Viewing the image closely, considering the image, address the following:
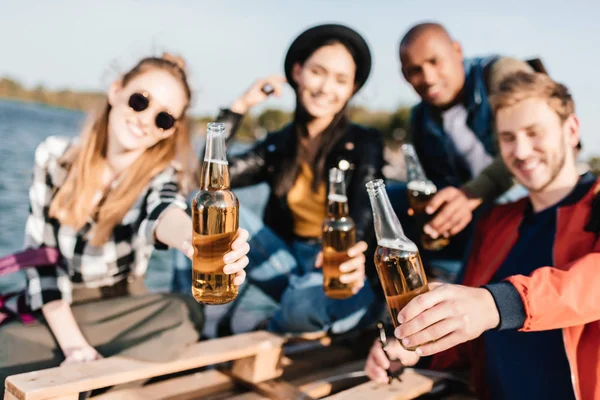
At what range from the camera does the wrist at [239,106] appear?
3.77 m

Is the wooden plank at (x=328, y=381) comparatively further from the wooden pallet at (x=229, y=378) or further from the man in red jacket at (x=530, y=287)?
the man in red jacket at (x=530, y=287)

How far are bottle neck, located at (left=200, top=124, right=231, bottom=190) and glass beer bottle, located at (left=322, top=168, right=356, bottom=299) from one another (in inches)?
38.9

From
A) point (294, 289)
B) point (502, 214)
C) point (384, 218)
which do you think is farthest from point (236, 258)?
point (502, 214)

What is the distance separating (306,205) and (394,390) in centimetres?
145

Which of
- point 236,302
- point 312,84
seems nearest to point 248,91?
point 312,84

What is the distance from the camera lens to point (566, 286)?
1835 millimetres

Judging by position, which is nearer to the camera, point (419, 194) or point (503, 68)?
point (419, 194)

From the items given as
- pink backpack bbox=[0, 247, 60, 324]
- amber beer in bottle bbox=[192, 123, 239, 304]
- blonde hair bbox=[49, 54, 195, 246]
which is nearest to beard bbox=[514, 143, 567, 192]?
amber beer in bottle bbox=[192, 123, 239, 304]

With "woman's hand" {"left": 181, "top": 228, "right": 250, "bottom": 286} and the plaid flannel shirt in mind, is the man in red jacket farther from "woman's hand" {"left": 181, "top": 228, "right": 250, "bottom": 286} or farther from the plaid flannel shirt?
the plaid flannel shirt

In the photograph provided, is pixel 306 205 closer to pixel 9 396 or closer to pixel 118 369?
pixel 118 369

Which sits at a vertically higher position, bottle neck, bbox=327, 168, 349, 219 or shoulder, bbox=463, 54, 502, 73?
shoulder, bbox=463, 54, 502, 73

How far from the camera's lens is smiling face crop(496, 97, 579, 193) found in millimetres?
2451

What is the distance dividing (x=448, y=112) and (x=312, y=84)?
1.04 meters

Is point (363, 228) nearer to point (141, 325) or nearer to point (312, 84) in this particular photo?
point (312, 84)
